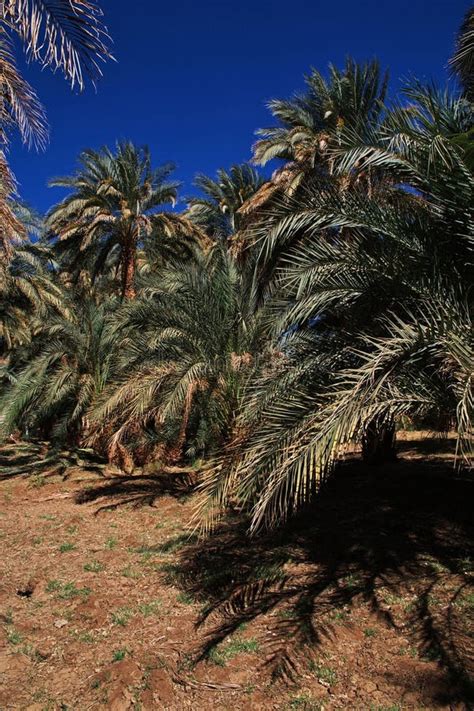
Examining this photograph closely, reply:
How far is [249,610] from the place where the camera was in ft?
15.9

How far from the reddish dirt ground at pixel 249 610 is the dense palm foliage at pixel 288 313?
86 centimetres

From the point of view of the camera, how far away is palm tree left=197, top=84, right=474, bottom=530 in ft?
12.6

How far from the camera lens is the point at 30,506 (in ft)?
31.1

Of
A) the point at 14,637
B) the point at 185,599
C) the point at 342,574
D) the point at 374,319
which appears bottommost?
the point at 14,637

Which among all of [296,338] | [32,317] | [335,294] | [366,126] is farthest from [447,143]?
[32,317]

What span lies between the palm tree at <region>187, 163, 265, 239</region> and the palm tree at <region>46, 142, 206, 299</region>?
2.98 meters

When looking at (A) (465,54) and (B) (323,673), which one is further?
(A) (465,54)

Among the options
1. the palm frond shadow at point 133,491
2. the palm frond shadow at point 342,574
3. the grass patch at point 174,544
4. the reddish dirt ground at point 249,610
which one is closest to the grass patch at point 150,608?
the reddish dirt ground at point 249,610

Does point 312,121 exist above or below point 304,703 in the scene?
above

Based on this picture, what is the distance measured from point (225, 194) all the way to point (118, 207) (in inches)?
220

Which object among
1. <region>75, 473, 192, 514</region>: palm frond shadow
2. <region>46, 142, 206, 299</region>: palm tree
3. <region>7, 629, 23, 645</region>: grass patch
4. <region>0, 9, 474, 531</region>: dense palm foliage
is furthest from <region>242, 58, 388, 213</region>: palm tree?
<region>7, 629, 23, 645</region>: grass patch

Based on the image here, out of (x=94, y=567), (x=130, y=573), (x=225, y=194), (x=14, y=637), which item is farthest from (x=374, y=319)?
(x=225, y=194)

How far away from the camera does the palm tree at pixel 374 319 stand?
3.85 m

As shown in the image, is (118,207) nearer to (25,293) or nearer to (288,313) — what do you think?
(25,293)
